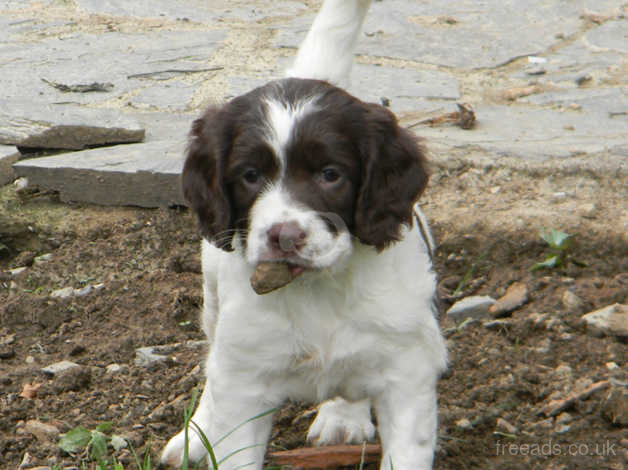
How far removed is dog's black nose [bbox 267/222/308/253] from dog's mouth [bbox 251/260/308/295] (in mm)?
60

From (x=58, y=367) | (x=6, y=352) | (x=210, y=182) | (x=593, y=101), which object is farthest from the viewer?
(x=593, y=101)

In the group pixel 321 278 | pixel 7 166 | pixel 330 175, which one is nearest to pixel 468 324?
pixel 321 278

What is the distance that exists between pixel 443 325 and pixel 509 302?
269mm

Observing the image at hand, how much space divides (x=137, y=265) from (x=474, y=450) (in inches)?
72.0

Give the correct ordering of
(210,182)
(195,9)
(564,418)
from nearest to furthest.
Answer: (210,182)
(564,418)
(195,9)

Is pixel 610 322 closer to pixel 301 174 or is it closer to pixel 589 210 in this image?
pixel 589 210

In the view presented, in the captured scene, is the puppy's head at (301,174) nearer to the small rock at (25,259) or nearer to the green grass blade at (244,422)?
the green grass blade at (244,422)

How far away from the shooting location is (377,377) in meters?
2.57

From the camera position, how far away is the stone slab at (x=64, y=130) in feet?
15.2

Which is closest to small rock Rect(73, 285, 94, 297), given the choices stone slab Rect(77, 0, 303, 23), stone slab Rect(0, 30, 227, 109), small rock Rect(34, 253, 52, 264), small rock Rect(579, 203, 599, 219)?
small rock Rect(34, 253, 52, 264)

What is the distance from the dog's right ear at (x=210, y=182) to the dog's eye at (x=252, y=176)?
91 millimetres

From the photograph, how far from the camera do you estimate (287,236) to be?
2250 millimetres

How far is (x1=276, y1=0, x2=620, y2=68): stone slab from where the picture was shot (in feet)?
19.8

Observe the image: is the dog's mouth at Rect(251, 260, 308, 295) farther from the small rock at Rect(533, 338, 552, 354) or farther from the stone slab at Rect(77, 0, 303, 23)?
the stone slab at Rect(77, 0, 303, 23)
